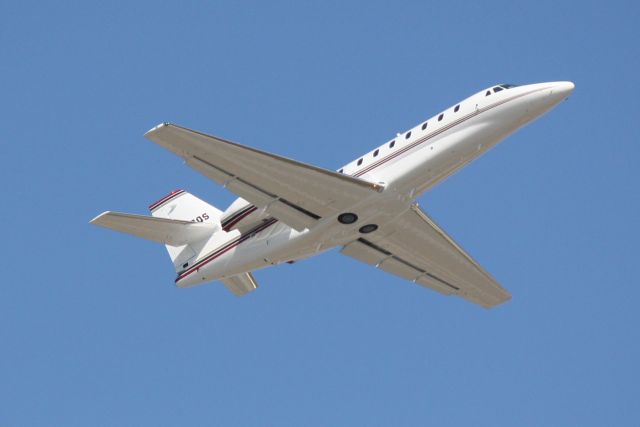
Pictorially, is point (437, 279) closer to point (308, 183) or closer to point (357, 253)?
point (357, 253)

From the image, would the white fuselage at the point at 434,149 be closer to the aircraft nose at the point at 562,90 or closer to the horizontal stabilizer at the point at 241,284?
the aircraft nose at the point at 562,90

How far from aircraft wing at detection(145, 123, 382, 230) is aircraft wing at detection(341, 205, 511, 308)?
2.65m

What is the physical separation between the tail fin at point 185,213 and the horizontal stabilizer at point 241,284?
1.57 m

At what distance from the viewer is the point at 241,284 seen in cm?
3572

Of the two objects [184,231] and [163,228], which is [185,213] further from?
[163,228]

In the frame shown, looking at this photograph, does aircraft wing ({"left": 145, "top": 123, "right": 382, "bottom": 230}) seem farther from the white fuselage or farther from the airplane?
the white fuselage

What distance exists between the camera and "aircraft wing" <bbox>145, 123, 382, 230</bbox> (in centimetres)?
2891

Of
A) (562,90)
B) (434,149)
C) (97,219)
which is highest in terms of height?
(562,90)

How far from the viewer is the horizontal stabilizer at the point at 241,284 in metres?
35.6

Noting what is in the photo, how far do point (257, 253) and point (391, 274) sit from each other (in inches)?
196

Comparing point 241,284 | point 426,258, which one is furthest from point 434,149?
point 241,284

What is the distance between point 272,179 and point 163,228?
18.5ft

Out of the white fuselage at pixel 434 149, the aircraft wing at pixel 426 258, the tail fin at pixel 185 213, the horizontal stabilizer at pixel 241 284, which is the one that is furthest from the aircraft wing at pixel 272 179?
the horizontal stabilizer at pixel 241 284

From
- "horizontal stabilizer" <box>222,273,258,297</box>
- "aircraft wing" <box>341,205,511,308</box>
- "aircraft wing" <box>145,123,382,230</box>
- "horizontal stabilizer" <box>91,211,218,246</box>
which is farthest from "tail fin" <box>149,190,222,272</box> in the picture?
"aircraft wing" <box>341,205,511,308</box>
